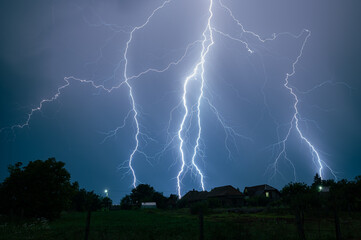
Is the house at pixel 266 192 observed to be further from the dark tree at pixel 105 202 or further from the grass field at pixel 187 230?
the dark tree at pixel 105 202

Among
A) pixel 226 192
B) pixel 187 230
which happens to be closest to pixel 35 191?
pixel 187 230

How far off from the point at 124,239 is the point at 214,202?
30.9 metres

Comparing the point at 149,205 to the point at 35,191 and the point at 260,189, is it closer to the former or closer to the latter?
the point at 260,189

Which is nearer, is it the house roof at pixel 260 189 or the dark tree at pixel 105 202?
the house roof at pixel 260 189

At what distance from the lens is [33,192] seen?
17.8 metres

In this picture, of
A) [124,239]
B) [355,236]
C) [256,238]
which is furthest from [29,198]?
[355,236]

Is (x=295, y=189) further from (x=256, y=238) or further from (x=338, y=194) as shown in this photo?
(x=256, y=238)

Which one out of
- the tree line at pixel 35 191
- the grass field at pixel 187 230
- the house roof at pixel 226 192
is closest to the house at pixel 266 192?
the house roof at pixel 226 192

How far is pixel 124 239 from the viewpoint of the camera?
7102mm

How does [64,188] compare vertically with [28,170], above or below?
below

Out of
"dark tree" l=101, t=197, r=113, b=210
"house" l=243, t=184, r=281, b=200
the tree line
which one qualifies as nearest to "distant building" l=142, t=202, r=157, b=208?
"dark tree" l=101, t=197, r=113, b=210

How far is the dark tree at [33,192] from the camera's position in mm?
17438

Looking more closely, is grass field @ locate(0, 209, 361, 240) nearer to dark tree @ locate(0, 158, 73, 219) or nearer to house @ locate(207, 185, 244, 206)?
dark tree @ locate(0, 158, 73, 219)

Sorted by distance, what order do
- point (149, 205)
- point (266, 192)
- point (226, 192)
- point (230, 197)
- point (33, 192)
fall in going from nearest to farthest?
1. point (33, 192)
2. point (230, 197)
3. point (266, 192)
4. point (226, 192)
5. point (149, 205)
